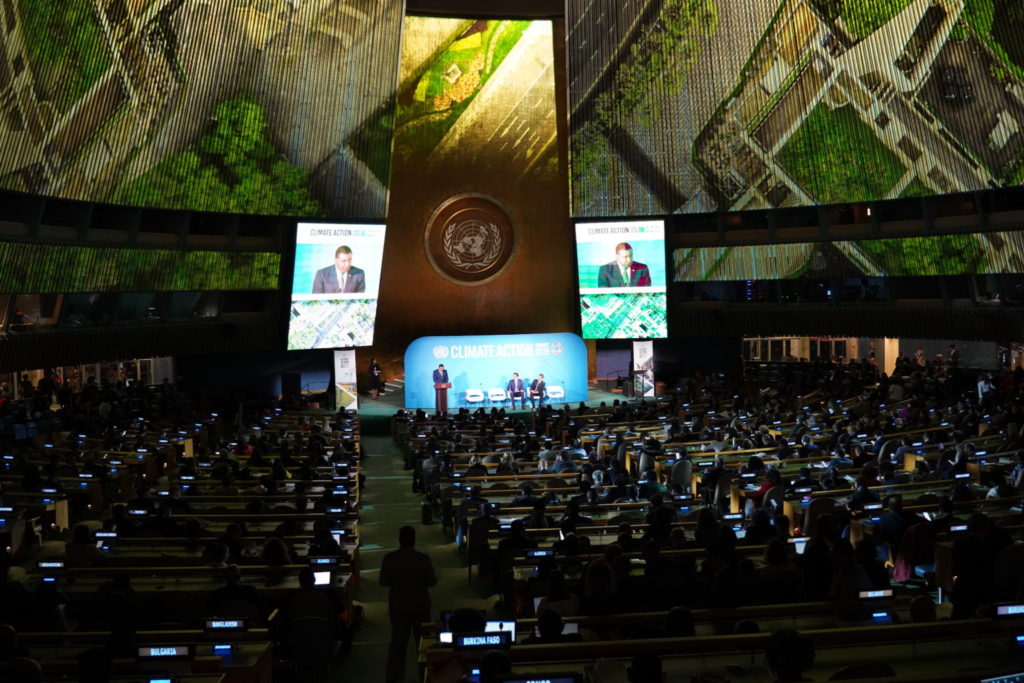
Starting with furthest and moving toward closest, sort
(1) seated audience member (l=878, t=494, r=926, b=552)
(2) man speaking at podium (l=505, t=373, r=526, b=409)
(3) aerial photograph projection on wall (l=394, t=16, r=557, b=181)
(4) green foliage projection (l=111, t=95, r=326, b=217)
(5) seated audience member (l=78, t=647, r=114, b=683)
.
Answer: (3) aerial photograph projection on wall (l=394, t=16, r=557, b=181)
(2) man speaking at podium (l=505, t=373, r=526, b=409)
(4) green foliage projection (l=111, t=95, r=326, b=217)
(1) seated audience member (l=878, t=494, r=926, b=552)
(5) seated audience member (l=78, t=647, r=114, b=683)

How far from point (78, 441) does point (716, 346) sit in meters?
19.7

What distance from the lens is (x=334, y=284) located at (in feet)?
90.7

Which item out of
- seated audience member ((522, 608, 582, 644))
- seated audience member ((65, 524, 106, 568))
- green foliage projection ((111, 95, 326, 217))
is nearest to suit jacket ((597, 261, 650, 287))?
green foliage projection ((111, 95, 326, 217))

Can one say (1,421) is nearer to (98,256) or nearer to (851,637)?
(98,256)

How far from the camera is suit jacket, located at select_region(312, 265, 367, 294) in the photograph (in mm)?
27391

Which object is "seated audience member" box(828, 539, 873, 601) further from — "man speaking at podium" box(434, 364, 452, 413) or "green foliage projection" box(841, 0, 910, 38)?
"man speaking at podium" box(434, 364, 452, 413)

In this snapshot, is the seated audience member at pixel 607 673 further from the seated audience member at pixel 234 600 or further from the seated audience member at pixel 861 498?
the seated audience member at pixel 861 498

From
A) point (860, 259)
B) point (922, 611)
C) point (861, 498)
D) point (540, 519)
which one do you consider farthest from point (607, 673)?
point (860, 259)

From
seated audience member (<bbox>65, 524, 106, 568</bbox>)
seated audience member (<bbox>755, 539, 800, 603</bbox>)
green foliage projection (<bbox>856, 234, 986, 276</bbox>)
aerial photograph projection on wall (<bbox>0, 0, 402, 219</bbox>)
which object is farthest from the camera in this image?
green foliage projection (<bbox>856, 234, 986, 276</bbox>)

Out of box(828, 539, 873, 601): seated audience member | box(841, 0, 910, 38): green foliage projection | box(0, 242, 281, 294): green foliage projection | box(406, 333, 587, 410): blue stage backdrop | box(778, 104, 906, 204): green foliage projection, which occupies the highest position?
box(841, 0, 910, 38): green foliage projection


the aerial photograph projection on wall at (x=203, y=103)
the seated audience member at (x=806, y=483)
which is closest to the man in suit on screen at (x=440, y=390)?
the aerial photograph projection on wall at (x=203, y=103)

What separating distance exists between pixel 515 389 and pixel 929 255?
1050 centimetres

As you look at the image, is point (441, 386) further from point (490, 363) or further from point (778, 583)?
point (778, 583)

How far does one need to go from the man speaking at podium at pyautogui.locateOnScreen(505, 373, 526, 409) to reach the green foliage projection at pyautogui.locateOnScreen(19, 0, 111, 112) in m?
12.3
